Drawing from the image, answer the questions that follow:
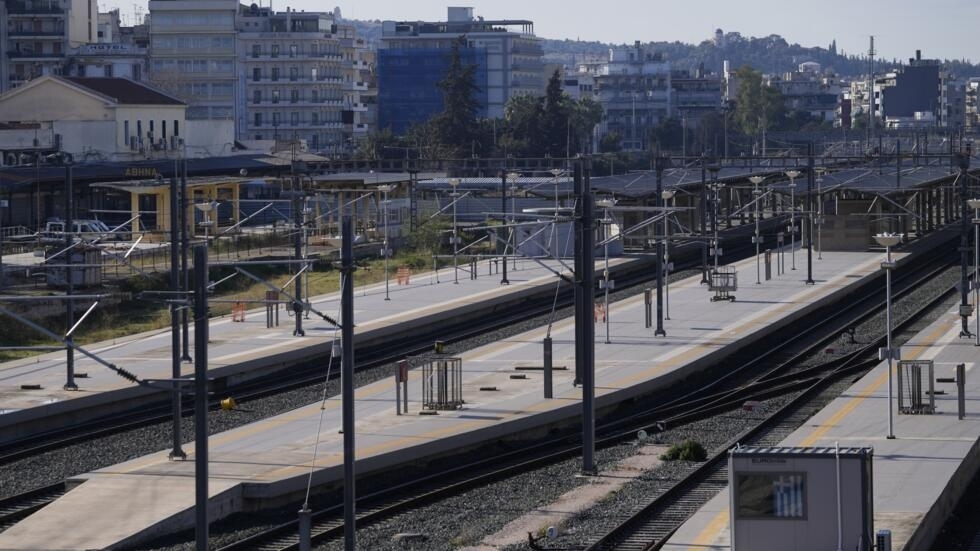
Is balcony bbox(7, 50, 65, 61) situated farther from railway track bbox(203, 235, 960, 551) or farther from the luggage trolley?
railway track bbox(203, 235, 960, 551)

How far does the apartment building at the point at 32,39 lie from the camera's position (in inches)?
3487

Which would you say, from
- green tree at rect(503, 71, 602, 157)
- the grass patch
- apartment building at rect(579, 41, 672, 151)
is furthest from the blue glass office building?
the grass patch

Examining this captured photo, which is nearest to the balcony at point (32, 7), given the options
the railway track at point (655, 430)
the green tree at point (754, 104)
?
the railway track at point (655, 430)

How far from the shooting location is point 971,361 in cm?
2781

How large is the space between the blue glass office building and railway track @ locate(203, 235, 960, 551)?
9123 centimetres

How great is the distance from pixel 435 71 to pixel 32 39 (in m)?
39.3

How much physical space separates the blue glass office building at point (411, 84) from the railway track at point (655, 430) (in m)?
91.2

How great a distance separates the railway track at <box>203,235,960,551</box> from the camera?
16.7m

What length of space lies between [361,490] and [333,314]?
15.1 metres

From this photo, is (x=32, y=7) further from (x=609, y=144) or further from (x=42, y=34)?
(x=609, y=144)

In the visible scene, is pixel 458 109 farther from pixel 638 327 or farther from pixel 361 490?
pixel 361 490

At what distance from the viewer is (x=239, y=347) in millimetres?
30266

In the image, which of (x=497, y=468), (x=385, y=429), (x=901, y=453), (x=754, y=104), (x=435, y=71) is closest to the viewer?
(x=901, y=453)

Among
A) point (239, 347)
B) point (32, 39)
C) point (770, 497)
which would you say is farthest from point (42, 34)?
point (770, 497)
